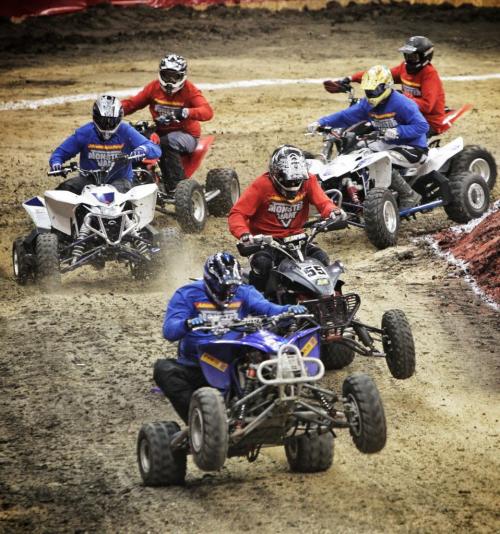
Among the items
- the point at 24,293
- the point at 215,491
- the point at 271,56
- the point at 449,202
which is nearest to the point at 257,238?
the point at 215,491

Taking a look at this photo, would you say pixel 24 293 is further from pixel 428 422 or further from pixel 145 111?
pixel 145 111

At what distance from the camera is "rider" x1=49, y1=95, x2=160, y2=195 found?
1463cm

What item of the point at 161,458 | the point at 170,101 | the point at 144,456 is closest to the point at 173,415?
the point at 144,456

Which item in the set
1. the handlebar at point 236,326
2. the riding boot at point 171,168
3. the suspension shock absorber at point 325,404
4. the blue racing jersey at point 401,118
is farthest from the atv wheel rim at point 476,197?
the suspension shock absorber at point 325,404

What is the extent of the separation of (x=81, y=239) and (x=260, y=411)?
604 cm

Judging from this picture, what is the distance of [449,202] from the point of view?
16.0 m

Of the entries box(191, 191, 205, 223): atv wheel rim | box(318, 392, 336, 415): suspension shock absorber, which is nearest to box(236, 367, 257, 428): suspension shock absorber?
box(318, 392, 336, 415): suspension shock absorber

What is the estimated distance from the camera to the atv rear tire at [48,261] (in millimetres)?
13703

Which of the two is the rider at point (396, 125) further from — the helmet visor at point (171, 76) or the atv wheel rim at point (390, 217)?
the helmet visor at point (171, 76)

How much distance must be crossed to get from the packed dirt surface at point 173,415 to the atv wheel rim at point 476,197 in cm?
56

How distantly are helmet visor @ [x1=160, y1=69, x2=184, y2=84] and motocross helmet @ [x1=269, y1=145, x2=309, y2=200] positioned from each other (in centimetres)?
518

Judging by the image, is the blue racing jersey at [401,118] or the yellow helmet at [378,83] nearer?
the yellow helmet at [378,83]

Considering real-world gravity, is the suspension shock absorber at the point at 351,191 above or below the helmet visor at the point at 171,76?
below

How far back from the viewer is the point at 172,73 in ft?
53.7
